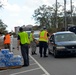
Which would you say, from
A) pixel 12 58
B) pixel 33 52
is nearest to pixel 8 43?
pixel 33 52

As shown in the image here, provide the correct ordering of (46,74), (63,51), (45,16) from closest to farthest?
(46,74) → (63,51) → (45,16)

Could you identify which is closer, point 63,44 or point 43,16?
point 63,44

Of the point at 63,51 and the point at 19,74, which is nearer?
the point at 19,74

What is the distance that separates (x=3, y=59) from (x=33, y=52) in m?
8.90

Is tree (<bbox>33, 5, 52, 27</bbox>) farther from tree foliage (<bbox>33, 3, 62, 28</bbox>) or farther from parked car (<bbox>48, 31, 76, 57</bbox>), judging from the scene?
parked car (<bbox>48, 31, 76, 57</bbox>)

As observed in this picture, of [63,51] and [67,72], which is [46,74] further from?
[63,51]

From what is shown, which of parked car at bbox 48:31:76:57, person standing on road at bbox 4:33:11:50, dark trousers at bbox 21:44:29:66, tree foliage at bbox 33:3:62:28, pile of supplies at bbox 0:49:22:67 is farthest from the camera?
tree foliage at bbox 33:3:62:28

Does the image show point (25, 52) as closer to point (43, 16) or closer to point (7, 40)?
point (7, 40)

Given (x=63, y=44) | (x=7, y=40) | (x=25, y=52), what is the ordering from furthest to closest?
(x=7, y=40) → (x=63, y=44) → (x=25, y=52)

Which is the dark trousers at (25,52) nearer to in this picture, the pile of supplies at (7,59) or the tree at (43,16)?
the pile of supplies at (7,59)

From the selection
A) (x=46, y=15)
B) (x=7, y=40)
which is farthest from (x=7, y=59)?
(x=46, y=15)

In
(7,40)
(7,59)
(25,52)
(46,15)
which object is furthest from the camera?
(46,15)

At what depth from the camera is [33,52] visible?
23984 millimetres

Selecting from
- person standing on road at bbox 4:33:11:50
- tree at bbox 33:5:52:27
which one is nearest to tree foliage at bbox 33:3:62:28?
tree at bbox 33:5:52:27
